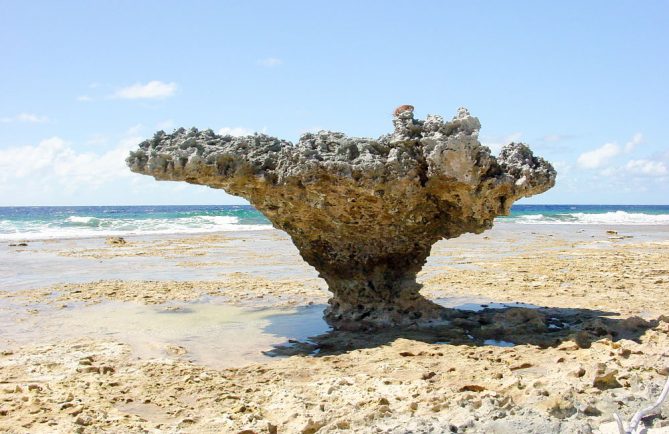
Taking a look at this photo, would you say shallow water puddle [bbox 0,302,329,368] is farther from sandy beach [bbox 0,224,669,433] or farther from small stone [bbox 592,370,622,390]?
small stone [bbox 592,370,622,390]

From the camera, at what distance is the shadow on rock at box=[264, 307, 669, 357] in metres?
5.97

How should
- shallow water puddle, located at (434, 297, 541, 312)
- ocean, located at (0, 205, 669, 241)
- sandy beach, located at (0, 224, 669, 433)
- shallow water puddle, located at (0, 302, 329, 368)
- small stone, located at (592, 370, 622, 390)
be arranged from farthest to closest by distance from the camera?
ocean, located at (0, 205, 669, 241) < shallow water puddle, located at (434, 297, 541, 312) < shallow water puddle, located at (0, 302, 329, 368) < small stone, located at (592, 370, 622, 390) < sandy beach, located at (0, 224, 669, 433)

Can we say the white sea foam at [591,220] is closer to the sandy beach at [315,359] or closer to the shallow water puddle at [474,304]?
the sandy beach at [315,359]

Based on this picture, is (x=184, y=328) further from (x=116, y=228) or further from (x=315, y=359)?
(x=116, y=228)

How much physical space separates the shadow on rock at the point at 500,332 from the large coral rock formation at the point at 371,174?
0.44 metres

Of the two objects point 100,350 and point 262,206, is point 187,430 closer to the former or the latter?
point 100,350

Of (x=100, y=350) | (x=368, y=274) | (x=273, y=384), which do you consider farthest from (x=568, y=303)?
(x=100, y=350)

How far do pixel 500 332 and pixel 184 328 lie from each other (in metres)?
3.91

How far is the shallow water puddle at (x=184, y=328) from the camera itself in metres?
6.16

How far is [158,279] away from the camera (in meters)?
12.0

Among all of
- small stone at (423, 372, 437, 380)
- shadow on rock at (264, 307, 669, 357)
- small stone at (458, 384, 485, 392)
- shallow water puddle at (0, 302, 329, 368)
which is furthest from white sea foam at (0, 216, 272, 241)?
small stone at (458, 384, 485, 392)

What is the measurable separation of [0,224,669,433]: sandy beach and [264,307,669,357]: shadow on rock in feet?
0.10

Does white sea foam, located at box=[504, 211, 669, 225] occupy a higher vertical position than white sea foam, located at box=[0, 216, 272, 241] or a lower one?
higher

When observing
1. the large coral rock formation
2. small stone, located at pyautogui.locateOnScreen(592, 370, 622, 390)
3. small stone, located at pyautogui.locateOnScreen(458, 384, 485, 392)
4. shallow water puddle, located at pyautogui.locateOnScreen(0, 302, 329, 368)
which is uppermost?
the large coral rock formation
